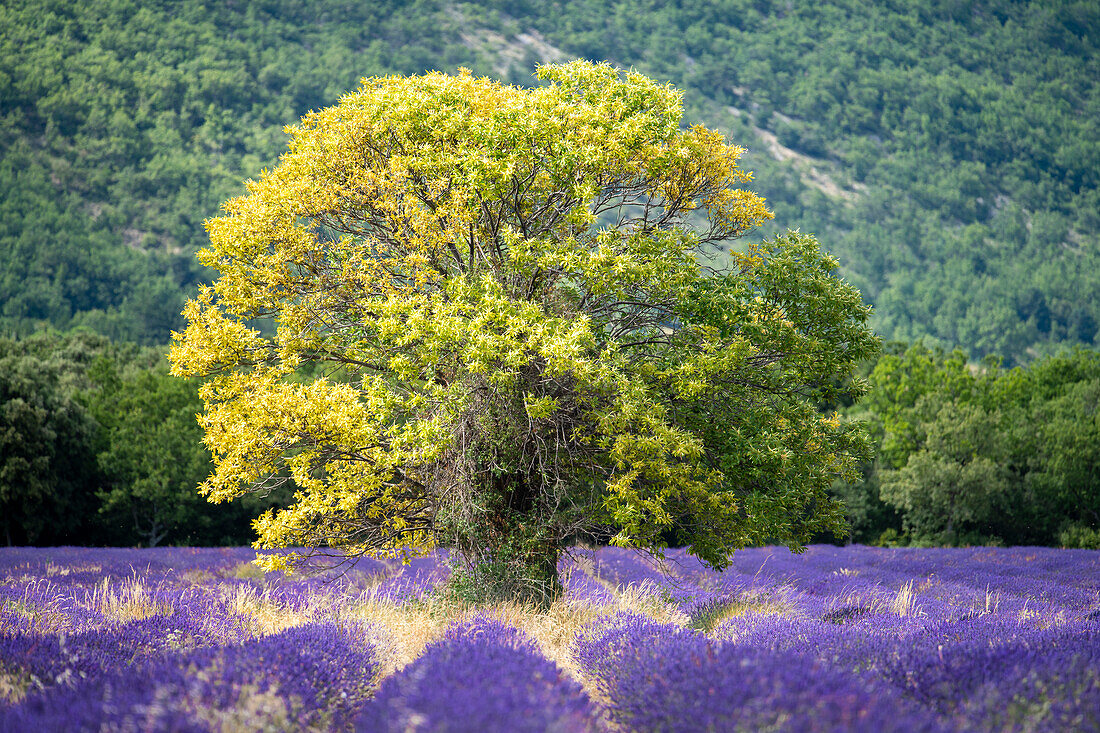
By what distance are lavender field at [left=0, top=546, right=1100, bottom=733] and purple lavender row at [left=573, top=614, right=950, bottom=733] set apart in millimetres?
16

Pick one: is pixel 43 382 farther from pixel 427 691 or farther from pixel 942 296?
pixel 942 296

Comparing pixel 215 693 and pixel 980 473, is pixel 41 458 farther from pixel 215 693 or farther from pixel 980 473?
pixel 980 473

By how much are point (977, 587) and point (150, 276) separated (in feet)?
419

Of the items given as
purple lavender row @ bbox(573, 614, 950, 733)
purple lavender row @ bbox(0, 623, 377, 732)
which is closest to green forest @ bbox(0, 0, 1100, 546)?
purple lavender row @ bbox(0, 623, 377, 732)

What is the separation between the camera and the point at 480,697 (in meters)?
4.38

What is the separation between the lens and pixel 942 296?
146 meters

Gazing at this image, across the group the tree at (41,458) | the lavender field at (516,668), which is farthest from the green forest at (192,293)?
the lavender field at (516,668)

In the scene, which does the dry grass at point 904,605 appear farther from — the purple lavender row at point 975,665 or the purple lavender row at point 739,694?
the purple lavender row at point 739,694

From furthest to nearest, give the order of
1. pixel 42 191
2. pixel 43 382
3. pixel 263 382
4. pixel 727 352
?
pixel 42 191
pixel 43 382
pixel 263 382
pixel 727 352

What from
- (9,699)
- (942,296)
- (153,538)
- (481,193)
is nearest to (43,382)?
(153,538)

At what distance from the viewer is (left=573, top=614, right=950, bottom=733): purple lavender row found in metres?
4.27

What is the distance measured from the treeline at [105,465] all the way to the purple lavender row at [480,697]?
32.3m

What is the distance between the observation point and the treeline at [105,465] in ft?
107

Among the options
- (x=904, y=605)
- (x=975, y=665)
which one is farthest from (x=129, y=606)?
(x=904, y=605)
